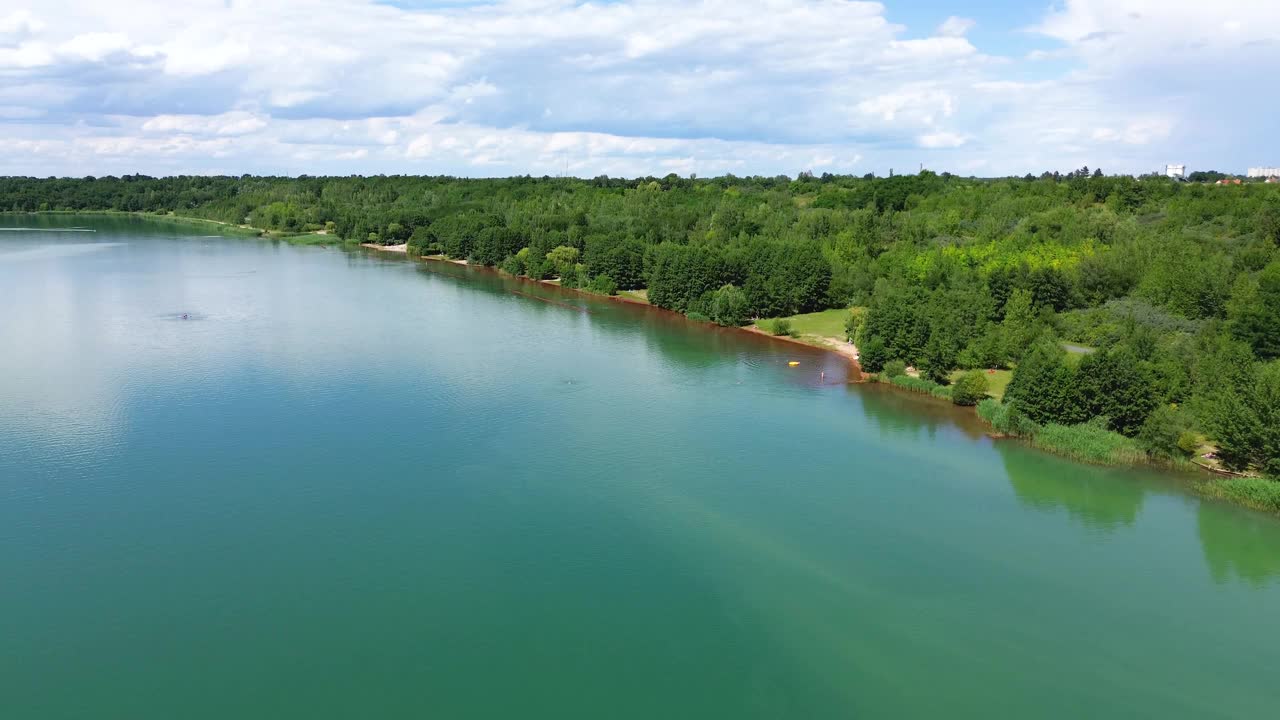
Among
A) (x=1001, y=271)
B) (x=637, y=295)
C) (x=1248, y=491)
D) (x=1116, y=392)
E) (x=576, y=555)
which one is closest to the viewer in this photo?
(x=576, y=555)

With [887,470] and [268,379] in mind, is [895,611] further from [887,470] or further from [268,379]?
[268,379]

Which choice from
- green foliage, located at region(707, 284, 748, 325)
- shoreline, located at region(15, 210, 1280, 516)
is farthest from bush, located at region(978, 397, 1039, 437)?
green foliage, located at region(707, 284, 748, 325)

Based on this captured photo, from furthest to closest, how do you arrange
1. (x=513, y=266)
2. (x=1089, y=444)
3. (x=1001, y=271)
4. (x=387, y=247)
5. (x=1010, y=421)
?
(x=387, y=247) → (x=513, y=266) → (x=1001, y=271) → (x=1010, y=421) → (x=1089, y=444)

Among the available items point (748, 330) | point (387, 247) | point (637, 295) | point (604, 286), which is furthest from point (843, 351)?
point (387, 247)

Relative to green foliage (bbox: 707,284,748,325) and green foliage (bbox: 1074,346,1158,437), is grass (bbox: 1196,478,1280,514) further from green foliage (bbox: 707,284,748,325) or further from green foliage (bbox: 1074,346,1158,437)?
green foliage (bbox: 707,284,748,325)

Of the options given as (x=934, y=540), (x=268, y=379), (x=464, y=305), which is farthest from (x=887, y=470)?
(x=464, y=305)

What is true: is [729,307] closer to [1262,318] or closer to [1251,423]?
[1262,318]
